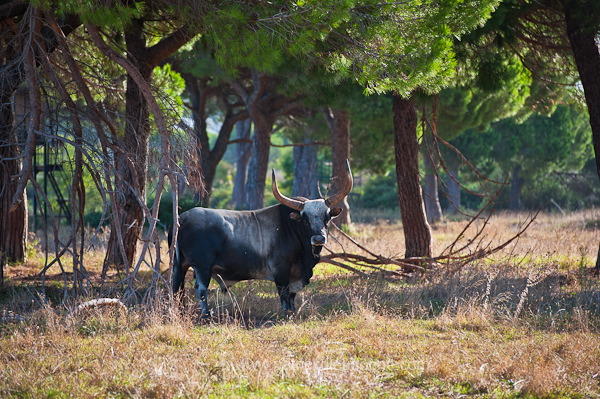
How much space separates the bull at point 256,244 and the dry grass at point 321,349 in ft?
1.35

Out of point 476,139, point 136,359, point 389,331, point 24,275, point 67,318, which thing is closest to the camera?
point 136,359

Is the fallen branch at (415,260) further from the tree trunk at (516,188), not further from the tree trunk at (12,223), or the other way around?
the tree trunk at (516,188)

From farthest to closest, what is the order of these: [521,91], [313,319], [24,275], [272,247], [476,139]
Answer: [476,139], [521,91], [24,275], [272,247], [313,319]

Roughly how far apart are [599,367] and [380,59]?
157 inches

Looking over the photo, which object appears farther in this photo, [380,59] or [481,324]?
[380,59]

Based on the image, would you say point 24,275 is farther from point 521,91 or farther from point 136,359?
point 521,91

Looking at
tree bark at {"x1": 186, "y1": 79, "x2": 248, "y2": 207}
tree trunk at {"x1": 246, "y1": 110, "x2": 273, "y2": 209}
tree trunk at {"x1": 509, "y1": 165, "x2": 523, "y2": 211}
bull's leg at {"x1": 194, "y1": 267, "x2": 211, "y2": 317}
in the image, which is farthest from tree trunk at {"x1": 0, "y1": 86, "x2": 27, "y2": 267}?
tree trunk at {"x1": 509, "y1": 165, "x2": 523, "y2": 211}

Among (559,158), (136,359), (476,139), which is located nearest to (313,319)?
(136,359)

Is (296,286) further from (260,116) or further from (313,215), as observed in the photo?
(260,116)

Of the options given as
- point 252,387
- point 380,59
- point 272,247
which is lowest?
point 252,387

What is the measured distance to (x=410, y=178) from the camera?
11.5m

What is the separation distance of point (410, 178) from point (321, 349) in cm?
576

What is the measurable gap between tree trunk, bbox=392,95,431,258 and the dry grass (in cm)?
246

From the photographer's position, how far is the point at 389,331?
23.3 ft
